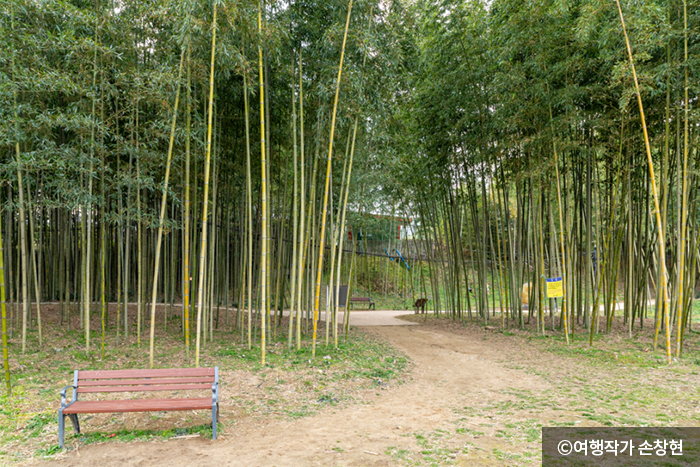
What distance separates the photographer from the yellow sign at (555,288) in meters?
5.32

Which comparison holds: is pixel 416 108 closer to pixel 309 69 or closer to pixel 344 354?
pixel 309 69

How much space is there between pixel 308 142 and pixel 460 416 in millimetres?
3723

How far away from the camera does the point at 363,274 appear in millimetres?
14422

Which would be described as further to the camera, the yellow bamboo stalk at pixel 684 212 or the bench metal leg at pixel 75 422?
the yellow bamboo stalk at pixel 684 212

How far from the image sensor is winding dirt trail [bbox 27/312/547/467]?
2.22 meters

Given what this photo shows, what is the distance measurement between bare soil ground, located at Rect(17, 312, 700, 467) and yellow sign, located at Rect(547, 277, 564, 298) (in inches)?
28.2

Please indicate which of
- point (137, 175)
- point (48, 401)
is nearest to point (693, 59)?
point (137, 175)

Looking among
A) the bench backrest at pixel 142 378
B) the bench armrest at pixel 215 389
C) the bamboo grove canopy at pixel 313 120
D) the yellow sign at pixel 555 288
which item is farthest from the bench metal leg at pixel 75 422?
the yellow sign at pixel 555 288

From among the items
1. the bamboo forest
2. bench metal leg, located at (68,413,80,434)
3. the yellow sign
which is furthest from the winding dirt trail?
the yellow sign

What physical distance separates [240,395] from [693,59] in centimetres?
545

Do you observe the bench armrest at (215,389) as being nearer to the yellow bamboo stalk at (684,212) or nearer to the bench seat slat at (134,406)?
the bench seat slat at (134,406)

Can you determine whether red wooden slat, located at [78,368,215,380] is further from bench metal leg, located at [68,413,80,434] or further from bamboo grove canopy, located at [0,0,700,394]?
bamboo grove canopy, located at [0,0,700,394]

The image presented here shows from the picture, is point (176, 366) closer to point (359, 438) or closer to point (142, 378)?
point (142, 378)

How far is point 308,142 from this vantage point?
5336 millimetres
